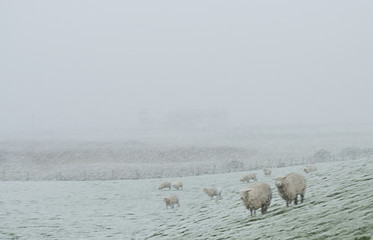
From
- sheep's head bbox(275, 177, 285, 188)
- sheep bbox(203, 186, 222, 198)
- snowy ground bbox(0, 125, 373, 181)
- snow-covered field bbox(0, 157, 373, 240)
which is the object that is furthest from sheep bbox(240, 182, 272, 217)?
snowy ground bbox(0, 125, 373, 181)

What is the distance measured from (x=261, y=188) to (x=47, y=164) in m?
49.3

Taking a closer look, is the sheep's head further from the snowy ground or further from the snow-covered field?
the snowy ground

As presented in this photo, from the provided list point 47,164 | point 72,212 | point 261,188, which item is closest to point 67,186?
point 72,212

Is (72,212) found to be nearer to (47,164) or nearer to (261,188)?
(261,188)

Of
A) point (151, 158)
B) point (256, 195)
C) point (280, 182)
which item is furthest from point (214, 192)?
point (151, 158)

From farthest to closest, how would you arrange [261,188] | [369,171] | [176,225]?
[176,225]
[369,171]
[261,188]

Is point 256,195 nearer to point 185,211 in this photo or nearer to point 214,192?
point 185,211

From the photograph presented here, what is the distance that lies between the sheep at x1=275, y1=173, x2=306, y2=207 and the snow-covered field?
670 mm

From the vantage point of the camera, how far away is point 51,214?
2909 cm

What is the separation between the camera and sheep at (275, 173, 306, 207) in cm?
1543

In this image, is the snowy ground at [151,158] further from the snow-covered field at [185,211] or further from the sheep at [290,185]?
the sheep at [290,185]

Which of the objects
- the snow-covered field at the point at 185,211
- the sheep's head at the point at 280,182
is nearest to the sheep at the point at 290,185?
the sheep's head at the point at 280,182

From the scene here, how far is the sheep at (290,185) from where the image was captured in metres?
15.4

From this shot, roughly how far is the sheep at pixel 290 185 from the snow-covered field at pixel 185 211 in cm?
67
